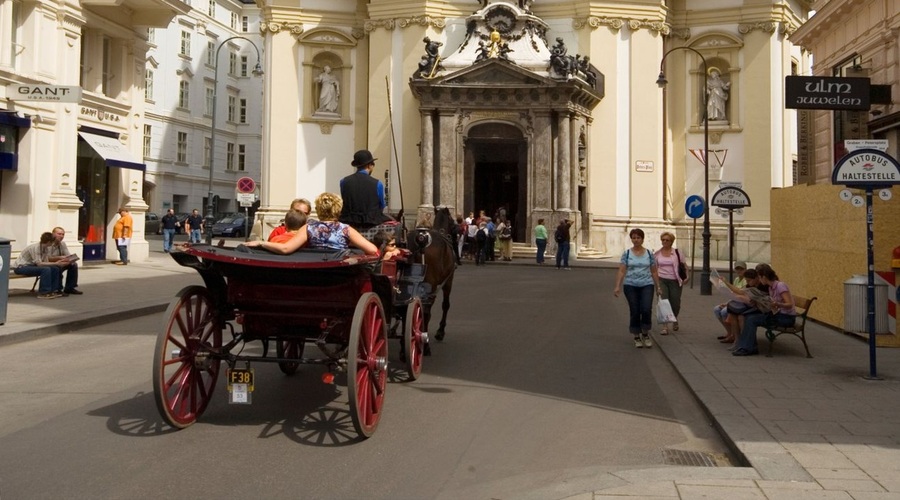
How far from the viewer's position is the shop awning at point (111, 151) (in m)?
23.8

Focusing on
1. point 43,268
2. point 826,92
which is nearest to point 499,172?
point 826,92

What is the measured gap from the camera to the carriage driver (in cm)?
873

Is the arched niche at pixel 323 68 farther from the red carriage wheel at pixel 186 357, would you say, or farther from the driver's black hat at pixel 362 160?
the red carriage wheel at pixel 186 357

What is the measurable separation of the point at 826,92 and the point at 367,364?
11.1 m

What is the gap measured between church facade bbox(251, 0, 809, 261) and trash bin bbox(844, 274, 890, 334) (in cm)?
2454

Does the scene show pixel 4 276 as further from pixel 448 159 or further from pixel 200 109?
pixel 200 109

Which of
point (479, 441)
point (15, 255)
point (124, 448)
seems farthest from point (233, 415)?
point (15, 255)

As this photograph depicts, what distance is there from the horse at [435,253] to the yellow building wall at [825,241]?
583 centimetres

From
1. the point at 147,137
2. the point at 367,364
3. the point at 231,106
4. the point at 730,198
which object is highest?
the point at 231,106

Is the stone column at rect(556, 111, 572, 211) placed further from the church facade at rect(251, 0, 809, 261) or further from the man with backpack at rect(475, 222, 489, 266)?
the man with backpack at rect(475, 222, 489, 266)

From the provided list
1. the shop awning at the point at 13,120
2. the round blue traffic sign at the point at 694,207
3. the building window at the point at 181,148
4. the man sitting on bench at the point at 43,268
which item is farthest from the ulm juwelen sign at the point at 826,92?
the building window at the point at 181,148

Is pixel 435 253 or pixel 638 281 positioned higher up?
pixel 435 253

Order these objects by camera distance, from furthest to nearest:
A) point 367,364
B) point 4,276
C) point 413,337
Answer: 1. point 4,276
2. point 413,337
3. point 367,364

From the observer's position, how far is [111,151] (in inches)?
966
